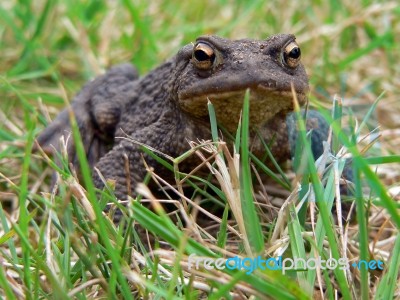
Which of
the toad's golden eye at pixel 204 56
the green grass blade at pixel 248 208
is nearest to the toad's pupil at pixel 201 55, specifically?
the toad's golden eye at pixel 204 56

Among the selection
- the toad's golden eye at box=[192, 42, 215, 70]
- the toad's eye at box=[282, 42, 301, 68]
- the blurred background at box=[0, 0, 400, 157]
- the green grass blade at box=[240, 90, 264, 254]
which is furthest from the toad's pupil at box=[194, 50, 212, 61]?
the blurred background at box=[0, 0, 400, 157]

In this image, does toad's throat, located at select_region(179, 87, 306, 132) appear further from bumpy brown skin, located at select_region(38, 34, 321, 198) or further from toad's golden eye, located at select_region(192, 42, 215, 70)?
toad's golden eye, located at select_region(192, 42, 215, 70)

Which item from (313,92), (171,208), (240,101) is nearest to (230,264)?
(240,101)

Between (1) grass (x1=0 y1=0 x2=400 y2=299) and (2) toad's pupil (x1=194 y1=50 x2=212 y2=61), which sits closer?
(1) grass (x1=0 y1=0 x2=400 y2=299)

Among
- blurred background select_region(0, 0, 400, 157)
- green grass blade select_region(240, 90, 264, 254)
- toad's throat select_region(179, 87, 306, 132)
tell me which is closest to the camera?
green grass blade select_region(240, 90, 264, 254)

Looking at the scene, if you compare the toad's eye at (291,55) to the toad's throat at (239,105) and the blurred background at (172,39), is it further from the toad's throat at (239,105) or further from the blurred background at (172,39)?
the blurred background at (172,39)

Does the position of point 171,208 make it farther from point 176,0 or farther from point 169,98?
point 176,0

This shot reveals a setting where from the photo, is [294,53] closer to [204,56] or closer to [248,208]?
[204,56]
